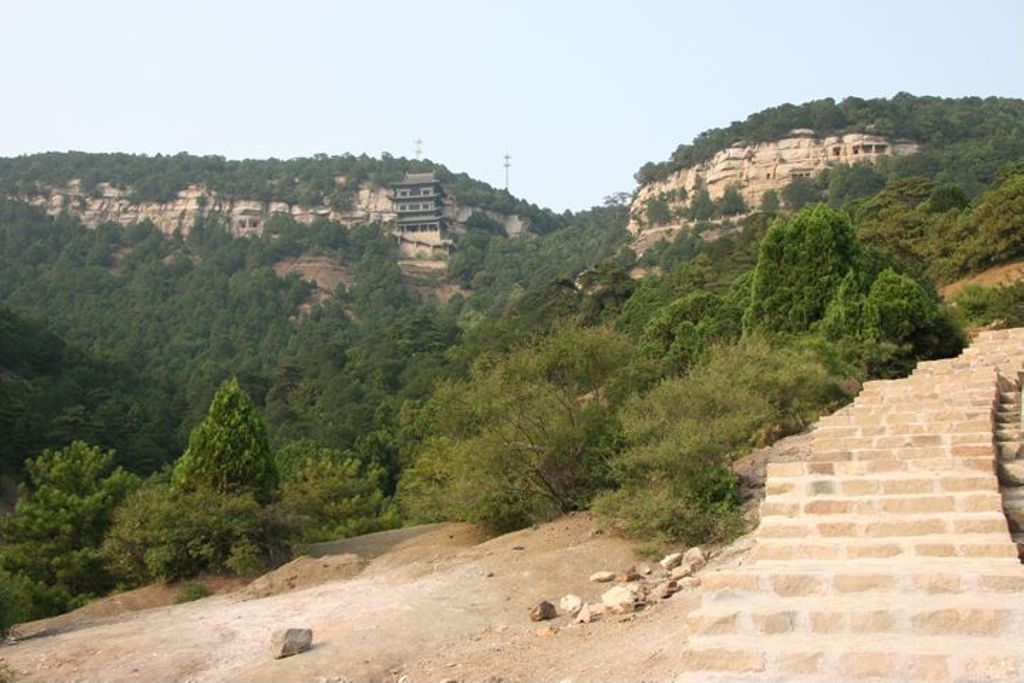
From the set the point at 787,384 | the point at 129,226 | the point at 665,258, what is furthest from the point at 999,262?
the point at 129,226

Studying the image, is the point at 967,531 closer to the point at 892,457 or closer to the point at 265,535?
the point at 892,457

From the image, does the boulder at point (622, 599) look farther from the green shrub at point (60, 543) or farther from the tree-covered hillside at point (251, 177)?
the tree-covered hillside at point (251, 177)

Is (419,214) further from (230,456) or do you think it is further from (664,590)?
(664,590)

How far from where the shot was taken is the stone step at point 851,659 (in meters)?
4.46

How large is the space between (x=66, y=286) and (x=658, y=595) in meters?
87.3

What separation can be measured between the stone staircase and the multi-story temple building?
108 meters

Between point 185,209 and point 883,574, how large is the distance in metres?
117

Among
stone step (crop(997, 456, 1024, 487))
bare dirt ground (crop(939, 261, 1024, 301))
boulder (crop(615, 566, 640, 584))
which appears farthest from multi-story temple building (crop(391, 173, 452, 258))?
stone step (crop(997, 456, 1024, 487))

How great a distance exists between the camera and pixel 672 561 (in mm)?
10773

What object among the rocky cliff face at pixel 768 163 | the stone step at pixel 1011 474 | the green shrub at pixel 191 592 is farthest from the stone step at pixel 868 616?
the rocky cliff face at pixel 768 163

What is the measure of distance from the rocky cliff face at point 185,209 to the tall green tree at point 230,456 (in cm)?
9592

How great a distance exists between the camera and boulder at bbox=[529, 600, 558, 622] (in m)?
10.0

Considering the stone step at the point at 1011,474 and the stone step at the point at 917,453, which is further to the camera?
the stone step at the point at 1011,474

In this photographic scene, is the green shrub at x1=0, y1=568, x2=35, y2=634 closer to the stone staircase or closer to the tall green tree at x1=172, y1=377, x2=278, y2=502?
the tall green tree at x1=172, y1=377, x2=278, y2=502
